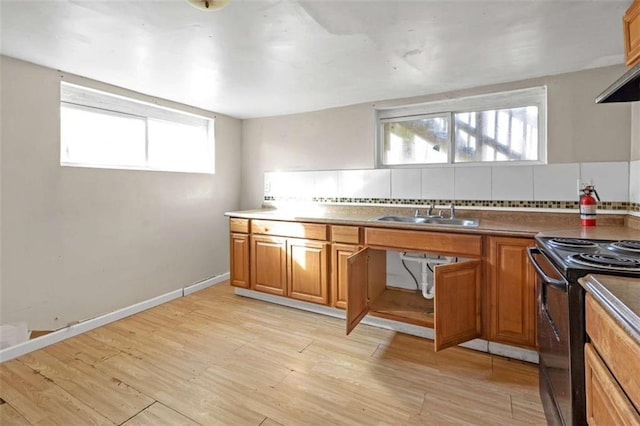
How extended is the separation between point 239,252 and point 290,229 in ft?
2.24

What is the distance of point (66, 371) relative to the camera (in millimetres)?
1909

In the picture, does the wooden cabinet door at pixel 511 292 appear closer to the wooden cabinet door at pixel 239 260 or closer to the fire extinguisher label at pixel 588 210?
the fire extinguisher label at pixel 588 210

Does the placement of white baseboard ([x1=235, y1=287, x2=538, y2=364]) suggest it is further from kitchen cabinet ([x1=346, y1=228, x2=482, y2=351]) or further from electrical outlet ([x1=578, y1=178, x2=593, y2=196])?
electrical outlet ([x1=578, y1=178, x2=593, y2=196])

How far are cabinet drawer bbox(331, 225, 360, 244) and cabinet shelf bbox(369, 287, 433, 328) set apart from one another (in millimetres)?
558

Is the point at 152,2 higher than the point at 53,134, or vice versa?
the point at 152,2

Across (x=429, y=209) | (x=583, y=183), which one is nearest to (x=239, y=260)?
(x=429, y=209)

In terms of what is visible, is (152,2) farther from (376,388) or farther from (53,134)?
(376,388)

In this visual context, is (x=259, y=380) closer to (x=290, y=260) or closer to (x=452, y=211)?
(x=290, y=260)

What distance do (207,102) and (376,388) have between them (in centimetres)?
290

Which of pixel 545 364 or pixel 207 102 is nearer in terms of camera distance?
pixel 545 364

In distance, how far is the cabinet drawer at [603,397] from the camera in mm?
681

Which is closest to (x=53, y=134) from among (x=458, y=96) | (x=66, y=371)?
(x=66, y=371)

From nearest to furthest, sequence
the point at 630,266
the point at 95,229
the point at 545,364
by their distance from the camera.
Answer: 1. the point at 630,266
2. the point at 545,364
3. the point at 95,229

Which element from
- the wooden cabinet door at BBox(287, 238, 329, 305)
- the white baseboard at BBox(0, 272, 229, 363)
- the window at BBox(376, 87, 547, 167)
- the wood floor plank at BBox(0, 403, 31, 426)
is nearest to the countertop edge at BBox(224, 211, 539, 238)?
the wooden cabinet door at BBox(287, 238, 329, 305)
